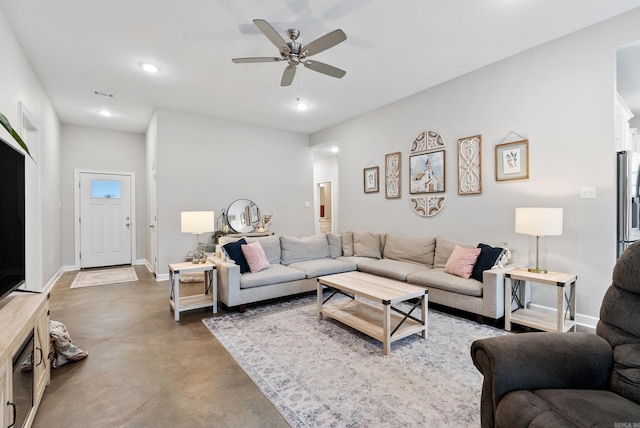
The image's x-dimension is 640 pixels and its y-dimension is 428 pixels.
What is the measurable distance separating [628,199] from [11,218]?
15.5 feet

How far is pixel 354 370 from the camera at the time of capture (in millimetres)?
2232

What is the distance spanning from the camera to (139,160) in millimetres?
6652

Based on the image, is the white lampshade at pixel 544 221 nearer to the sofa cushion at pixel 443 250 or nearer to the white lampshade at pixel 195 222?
the sofa cushion at pixel 443 250

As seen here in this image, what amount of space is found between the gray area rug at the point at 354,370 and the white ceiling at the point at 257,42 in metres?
2.89

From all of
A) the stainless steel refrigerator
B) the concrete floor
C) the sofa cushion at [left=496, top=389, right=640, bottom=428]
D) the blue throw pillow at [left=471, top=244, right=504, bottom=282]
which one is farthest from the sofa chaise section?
the stainless steel refrigerator

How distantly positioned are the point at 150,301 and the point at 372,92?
421 centimetres

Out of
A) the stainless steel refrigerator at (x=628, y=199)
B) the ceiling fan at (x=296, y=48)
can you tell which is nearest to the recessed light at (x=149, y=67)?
the ceiling fan at (x=296, y=48)

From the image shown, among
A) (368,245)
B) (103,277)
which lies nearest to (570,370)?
(368,245)

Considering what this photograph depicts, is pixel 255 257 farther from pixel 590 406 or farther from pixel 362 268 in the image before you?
pixel 590 406

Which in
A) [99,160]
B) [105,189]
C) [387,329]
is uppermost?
[99,160]

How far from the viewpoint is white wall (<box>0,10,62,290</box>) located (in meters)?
2.76

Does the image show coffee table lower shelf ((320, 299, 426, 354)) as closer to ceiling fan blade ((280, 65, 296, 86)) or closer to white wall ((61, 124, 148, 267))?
ceiling fan blade ((280, 65, 296, 86))

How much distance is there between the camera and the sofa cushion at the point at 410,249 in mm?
4090

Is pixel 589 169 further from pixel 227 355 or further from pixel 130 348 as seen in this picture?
pixel 130 348
